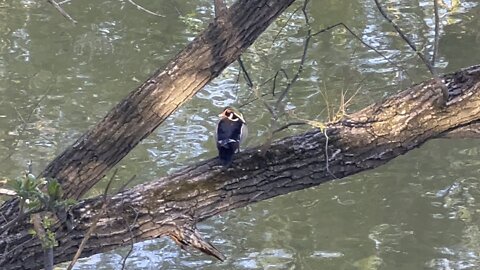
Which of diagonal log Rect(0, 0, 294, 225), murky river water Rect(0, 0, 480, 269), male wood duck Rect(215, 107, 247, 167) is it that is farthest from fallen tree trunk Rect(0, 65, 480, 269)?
murky river water Rect(0, 0, 480, 269)

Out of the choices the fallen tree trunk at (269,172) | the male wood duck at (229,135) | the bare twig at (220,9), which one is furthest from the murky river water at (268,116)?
the fallen tree trunk at (269,172)

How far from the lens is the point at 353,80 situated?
8086 mm

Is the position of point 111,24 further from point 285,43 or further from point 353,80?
point 353,80

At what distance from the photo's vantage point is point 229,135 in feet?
13.5

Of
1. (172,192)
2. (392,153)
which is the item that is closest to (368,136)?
(392,153)

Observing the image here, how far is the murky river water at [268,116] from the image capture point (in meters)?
6.28

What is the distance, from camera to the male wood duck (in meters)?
3.96

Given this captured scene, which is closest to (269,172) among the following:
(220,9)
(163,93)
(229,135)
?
(229,135)

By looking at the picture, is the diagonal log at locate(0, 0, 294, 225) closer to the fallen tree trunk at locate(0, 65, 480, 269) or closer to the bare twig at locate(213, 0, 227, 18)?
the bare twig at locate(213, 0, 227, 18)

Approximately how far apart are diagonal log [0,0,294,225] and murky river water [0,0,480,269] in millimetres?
499

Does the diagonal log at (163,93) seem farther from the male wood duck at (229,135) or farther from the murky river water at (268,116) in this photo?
the murky river water at (268,116)

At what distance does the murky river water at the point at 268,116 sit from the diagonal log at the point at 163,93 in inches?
19.7

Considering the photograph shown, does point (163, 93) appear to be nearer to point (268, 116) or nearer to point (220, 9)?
point (220, 9)

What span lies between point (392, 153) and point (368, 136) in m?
0.15
